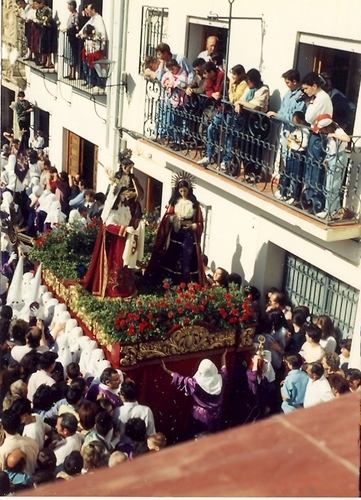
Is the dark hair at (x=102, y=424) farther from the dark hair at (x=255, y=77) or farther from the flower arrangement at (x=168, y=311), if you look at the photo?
the dark hair at (x=255, y=77)

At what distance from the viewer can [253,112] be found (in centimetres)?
795

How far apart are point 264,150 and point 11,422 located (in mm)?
4288

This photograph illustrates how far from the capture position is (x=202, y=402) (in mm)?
6621

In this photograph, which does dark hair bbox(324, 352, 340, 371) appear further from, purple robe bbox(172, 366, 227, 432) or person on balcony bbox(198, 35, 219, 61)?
person on balcony bbox(198, 35, 219, 61)

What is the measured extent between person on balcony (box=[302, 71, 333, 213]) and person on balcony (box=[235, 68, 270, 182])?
2.55 feet

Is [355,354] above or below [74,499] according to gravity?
below

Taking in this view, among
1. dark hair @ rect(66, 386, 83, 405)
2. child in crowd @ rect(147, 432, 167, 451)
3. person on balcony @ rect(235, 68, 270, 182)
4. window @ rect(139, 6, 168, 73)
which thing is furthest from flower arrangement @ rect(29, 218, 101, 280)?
child in crowd @ rect(147, 432, 167, 451)

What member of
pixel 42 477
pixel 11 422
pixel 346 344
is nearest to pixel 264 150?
pixel 346 344

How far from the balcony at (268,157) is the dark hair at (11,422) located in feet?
10.3

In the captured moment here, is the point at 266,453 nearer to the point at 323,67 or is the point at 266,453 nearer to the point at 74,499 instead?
the point at 74,499

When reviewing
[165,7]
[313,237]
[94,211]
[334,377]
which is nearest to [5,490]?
[334,377]

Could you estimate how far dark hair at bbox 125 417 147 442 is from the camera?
229 inches

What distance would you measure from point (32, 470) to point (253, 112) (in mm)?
4388

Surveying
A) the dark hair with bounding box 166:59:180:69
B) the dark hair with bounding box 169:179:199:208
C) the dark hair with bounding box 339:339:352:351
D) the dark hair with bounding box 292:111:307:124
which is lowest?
the dark hair with bounding box 339:339:352:351
